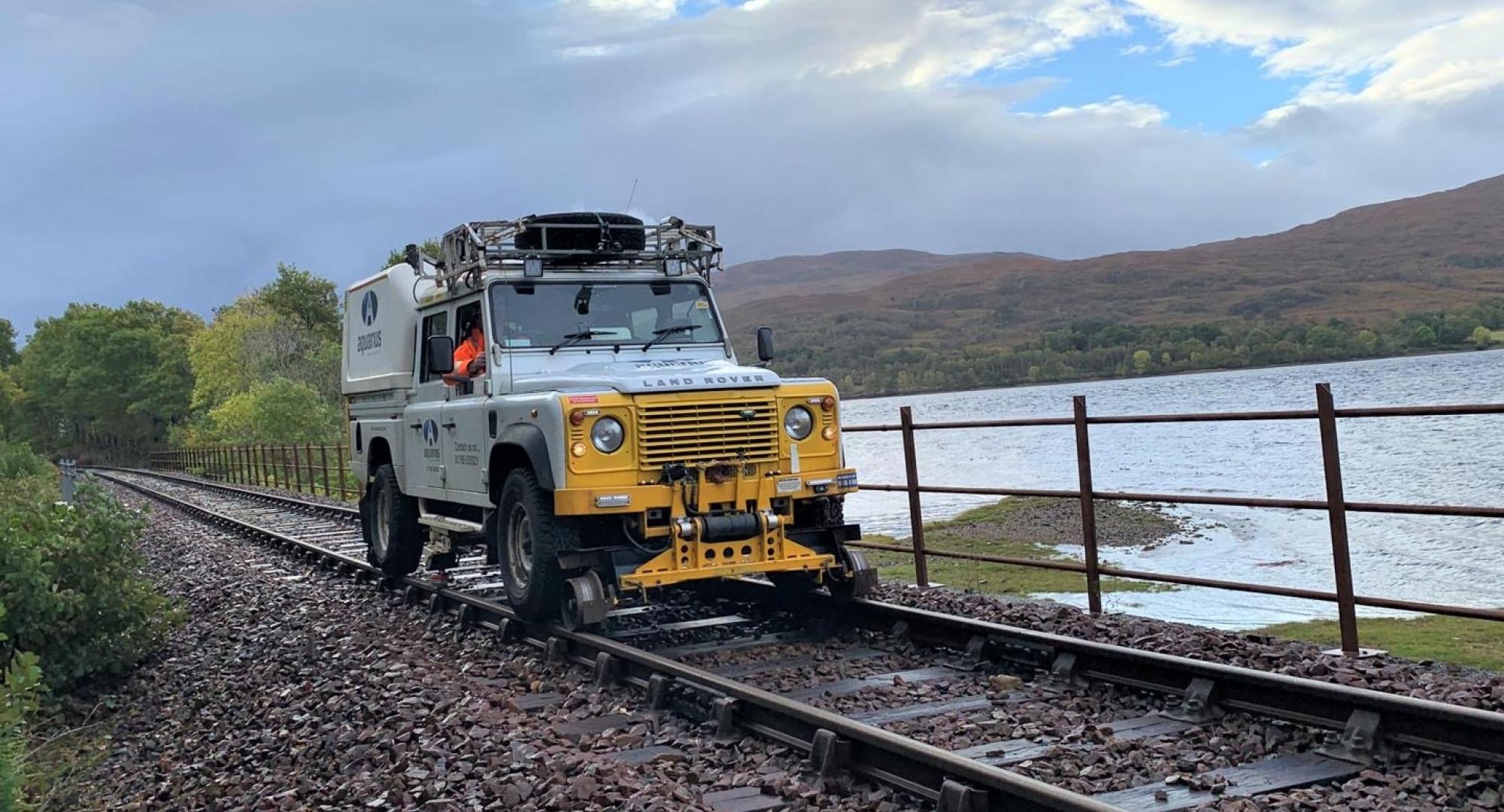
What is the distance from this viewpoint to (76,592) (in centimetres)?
938

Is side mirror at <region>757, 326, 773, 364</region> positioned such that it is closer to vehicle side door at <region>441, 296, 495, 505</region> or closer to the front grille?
the front grille

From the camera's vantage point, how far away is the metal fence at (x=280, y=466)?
29000 mm

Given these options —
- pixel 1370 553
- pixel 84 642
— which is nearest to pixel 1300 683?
pixel 84 642

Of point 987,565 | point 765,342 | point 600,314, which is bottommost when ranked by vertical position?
point 987,565

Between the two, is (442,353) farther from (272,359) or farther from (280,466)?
(272,359)

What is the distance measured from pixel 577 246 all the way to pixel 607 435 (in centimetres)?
238

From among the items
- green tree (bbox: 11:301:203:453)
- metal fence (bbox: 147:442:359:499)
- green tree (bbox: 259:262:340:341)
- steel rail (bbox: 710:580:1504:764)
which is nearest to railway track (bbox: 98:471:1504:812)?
steel rail (bbox: 710:580:1504:764)

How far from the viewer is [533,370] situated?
9062 millimetres

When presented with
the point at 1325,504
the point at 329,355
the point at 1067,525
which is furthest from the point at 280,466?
the point at 1325,504

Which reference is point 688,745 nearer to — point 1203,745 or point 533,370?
point 1203,745

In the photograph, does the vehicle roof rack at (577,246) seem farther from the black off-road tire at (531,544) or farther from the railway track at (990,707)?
the railway track at (990,707)

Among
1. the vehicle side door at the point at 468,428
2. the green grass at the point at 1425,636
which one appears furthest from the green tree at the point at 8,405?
the green grass at the point at 1425,636

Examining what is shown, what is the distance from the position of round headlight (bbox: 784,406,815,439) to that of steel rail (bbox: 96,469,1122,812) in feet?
5.72

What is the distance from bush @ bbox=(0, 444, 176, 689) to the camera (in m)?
8.94
